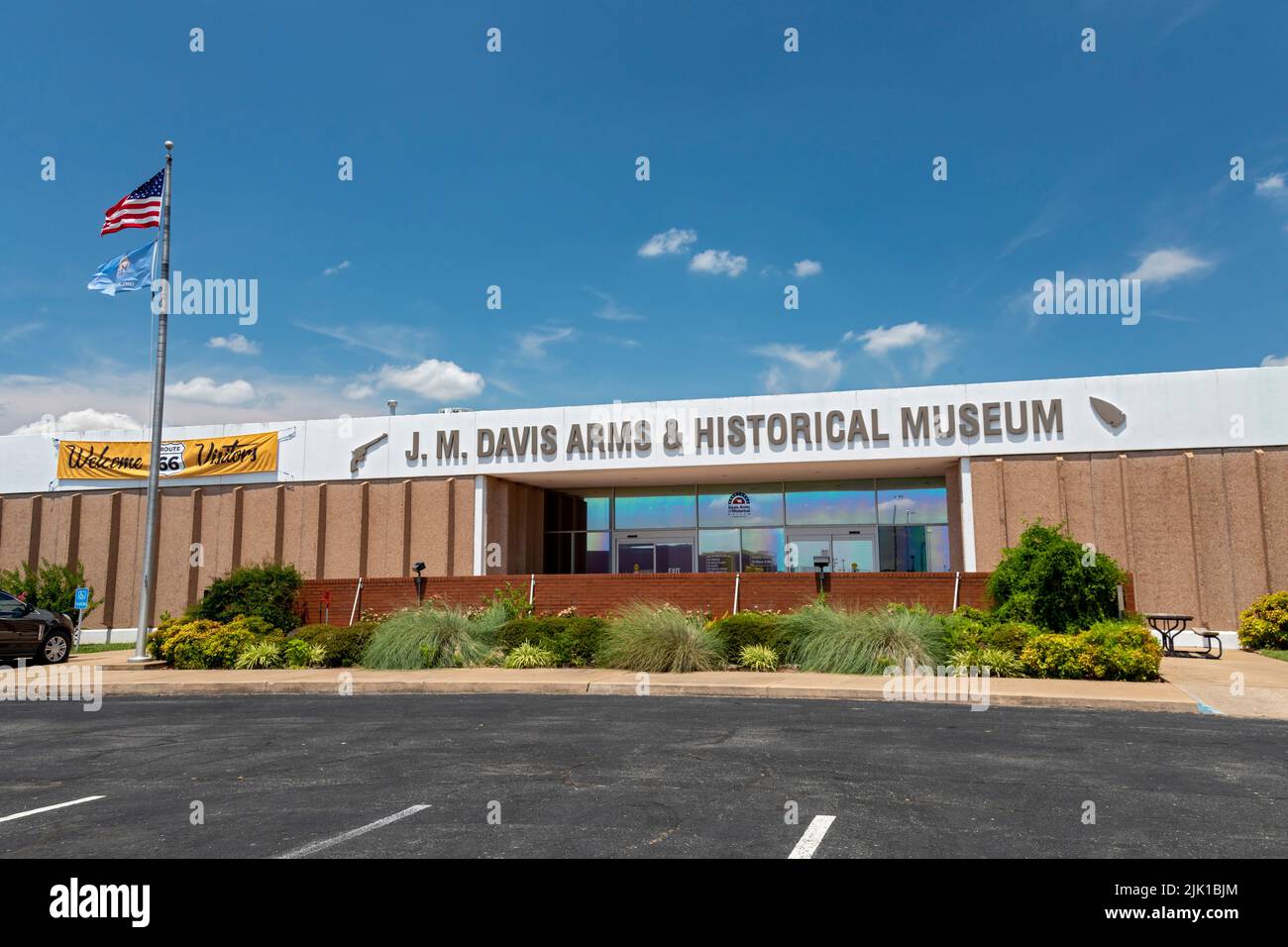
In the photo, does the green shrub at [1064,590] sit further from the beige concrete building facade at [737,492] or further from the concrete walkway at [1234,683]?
the beige concrete building facade at [737,492]

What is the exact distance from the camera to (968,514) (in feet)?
82.7

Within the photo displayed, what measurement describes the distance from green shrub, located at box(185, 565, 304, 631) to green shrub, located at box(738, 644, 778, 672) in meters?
11.2

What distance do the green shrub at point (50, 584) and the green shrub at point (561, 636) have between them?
16.3 meters

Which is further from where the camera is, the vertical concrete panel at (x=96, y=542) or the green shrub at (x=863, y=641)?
the vertical concrete panel at (x=96, y=542)

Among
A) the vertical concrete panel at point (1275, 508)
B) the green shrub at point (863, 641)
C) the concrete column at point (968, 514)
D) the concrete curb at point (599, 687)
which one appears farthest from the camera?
the concrete column at point (968, 514)

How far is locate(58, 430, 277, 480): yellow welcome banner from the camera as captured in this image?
29.8 m

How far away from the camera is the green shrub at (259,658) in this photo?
1841 cm

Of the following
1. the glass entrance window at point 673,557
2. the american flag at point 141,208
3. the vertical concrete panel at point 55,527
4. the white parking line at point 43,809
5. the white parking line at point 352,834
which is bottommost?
the white parking line at point 43,809

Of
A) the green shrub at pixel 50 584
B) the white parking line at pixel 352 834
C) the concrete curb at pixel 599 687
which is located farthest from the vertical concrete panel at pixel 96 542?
the white parking line at pixel 352 834

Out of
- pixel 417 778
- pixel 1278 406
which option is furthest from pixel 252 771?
pixel 1278 406

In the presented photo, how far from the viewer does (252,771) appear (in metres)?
8.17

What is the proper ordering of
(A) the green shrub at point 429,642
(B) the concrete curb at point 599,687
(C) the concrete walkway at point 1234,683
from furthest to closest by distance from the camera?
Answer: (A) the green shrub at point 429,642, (B) the concrete curb at point 599,687, (C) the concrete walkway at point 1234,683

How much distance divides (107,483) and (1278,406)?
33963mm

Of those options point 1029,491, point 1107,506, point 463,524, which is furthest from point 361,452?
point 1107,506
